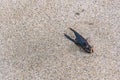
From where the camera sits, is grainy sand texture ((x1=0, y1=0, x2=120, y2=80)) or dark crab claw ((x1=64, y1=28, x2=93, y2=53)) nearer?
grainy sand texture ((x1=0, y1=0, x2=120, y2=80))

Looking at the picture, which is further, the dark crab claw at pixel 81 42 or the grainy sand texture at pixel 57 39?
the dark crab claw at pixel 81 42

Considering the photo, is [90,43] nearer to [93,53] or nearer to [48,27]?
[93,53]

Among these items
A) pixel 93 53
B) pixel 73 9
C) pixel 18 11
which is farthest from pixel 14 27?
pixel 93 53

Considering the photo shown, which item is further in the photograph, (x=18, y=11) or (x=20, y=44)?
(x=18, y=11)

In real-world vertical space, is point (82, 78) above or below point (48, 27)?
below

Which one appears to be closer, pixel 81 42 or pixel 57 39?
pixel 81 42

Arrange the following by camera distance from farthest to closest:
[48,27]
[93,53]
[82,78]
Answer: [48,27] < [93,53] < [82,78]


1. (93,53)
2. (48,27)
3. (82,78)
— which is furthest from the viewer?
(48,27)
